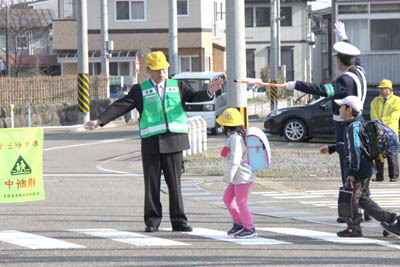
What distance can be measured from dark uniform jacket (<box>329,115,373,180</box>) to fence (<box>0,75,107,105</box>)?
83.2ft

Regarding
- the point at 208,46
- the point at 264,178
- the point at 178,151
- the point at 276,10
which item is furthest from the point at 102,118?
the point at 208,46

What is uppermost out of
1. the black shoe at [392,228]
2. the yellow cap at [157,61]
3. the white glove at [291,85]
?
the yellow cap at [157,61]

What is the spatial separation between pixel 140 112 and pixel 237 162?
1325 mm

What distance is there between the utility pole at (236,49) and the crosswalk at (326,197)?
6.49 ft

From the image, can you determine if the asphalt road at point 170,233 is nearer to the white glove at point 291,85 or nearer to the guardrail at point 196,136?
the white glove at point 291,85

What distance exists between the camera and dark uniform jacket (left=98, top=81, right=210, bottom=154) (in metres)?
8.96

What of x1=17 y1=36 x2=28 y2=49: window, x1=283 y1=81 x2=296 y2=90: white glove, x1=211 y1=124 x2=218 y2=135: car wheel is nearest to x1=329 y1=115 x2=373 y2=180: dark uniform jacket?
x1=283 y1=81 x2=296 y2=90: white glove

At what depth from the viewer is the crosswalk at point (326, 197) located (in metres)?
11.7

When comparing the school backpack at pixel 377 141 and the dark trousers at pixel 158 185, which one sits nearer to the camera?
the school backpack at pixel 377 141

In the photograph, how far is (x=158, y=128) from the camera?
8.93 metres

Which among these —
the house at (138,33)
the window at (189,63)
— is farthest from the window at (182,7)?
the window at (189,63)

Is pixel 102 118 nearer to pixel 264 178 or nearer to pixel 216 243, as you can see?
pixel 216 243

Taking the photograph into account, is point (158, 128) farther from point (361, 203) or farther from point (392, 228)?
point (392, 228)

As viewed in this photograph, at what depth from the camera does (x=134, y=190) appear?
44.6ft
